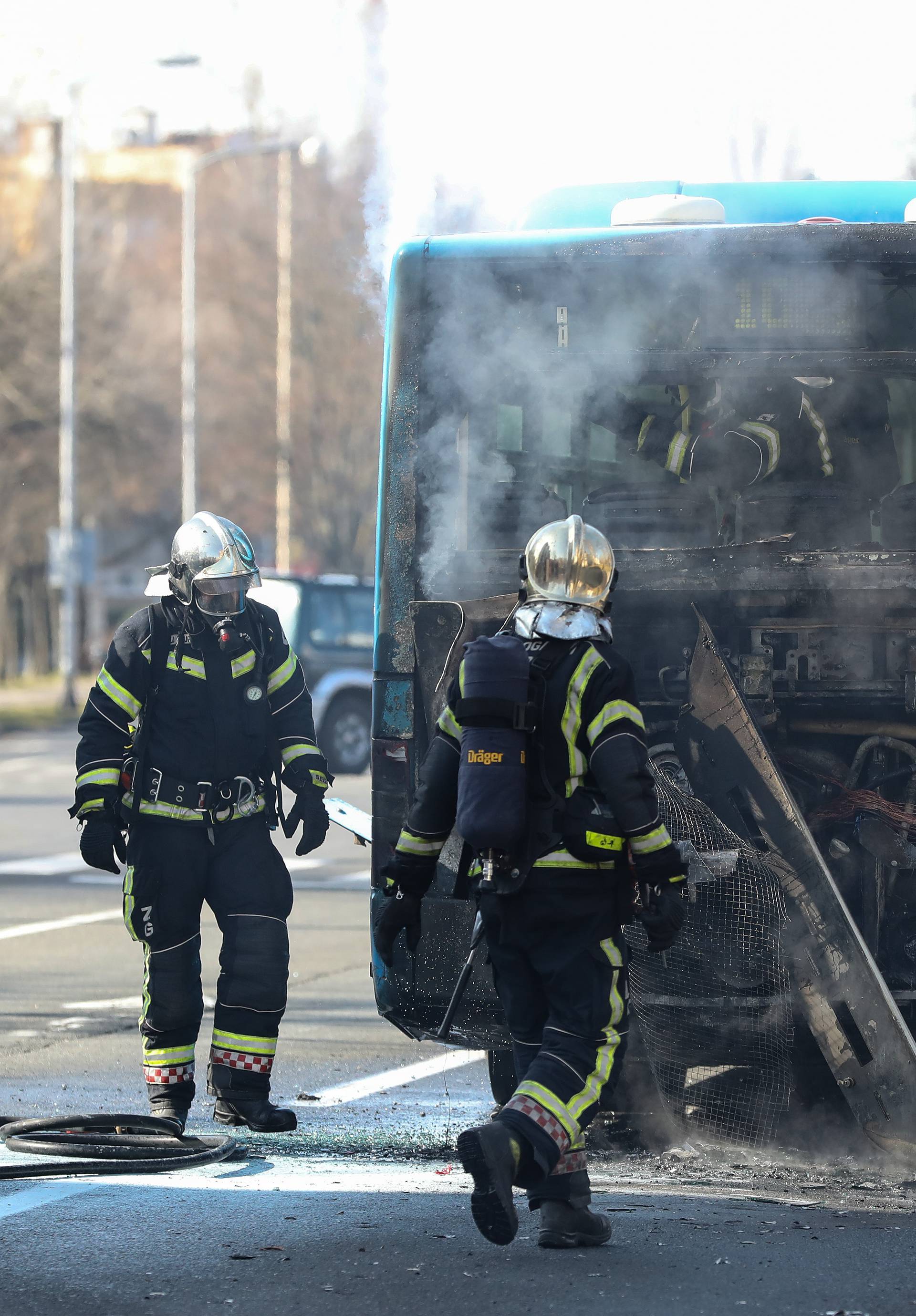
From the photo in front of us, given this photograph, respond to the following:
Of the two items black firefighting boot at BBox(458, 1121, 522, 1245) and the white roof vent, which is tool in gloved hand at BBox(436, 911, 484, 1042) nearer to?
black firefighting boot at BBox(458, 1121, 522, 1245)

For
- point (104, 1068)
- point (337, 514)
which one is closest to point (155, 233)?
point (337, 514)

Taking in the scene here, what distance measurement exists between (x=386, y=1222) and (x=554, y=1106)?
0.53 meters

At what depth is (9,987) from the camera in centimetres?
884

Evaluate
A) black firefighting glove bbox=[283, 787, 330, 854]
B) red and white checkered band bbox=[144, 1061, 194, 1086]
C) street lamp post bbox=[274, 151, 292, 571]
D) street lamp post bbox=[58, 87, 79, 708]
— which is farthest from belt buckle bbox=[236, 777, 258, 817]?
street lamp post bbox=[274, 151, 292, 571]

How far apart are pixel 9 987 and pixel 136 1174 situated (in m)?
3.68

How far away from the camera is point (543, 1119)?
4.57m

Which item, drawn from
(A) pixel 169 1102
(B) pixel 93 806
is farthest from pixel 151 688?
(A) pixel 169 1102

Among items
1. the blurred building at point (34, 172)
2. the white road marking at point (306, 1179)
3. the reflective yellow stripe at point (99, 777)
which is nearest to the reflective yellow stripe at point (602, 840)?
the white road marking at point (306, 1179)

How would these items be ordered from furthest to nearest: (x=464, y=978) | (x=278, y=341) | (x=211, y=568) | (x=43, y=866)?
1. (x=278, y=341)
2. (x=43, y=866)
3. (x=211, y=568)
4. (x=464, y=978)

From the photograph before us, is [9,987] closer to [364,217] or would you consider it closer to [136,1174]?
[136,1174]

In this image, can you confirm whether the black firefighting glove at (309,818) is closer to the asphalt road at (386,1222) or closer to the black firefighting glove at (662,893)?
the asphalt road at (386,1222)

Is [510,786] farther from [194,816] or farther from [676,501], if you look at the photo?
[676,501]

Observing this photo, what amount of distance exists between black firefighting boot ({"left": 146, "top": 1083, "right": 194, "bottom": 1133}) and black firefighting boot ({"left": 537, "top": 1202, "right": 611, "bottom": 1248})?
1.65m

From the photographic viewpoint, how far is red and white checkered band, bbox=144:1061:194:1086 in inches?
234
